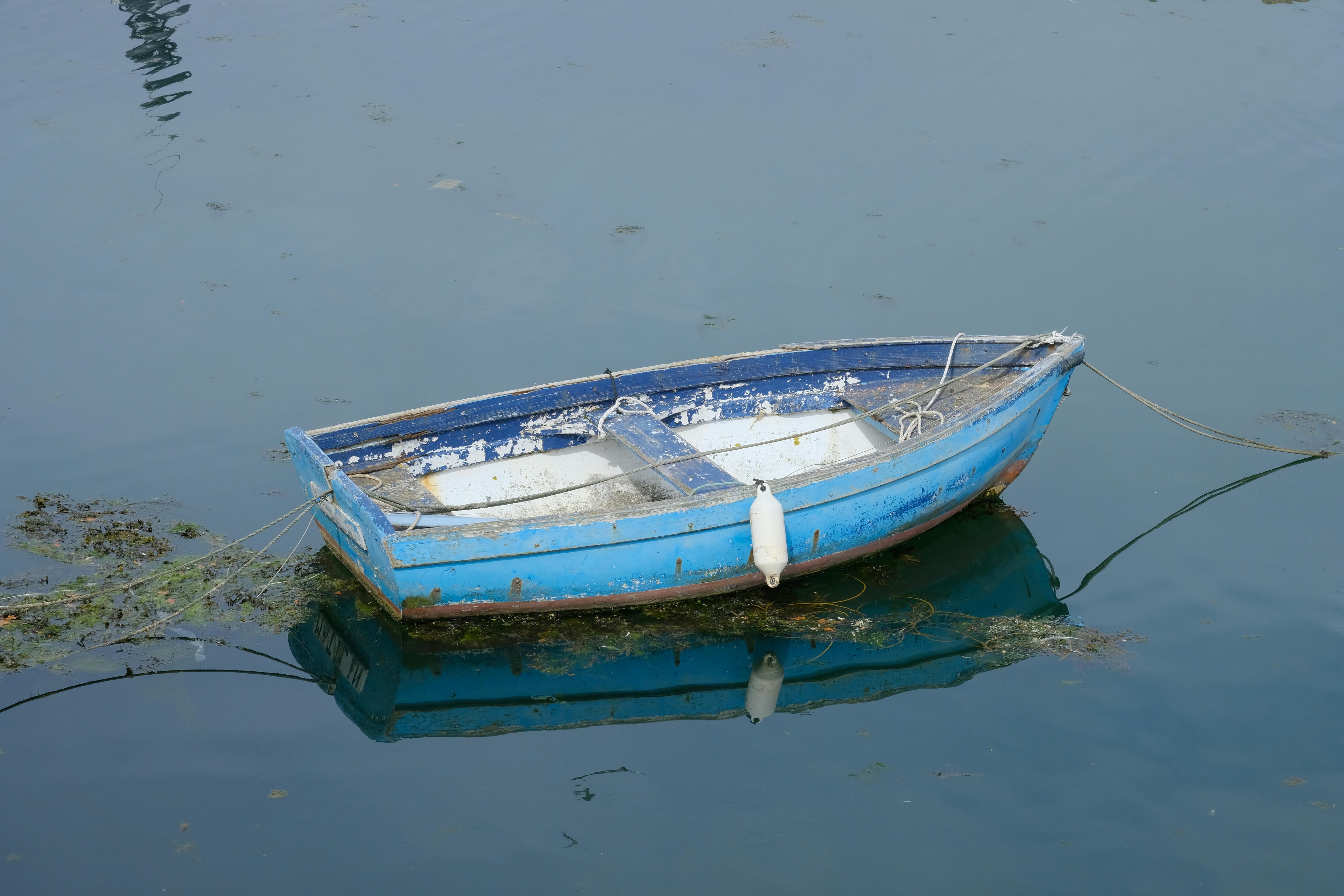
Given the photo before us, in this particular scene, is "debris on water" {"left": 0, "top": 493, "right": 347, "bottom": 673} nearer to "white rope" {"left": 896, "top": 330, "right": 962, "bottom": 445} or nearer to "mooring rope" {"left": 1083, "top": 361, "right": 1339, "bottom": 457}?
"white rope" {"left": 896, "top": 330, "right": 962, "bottom": 445}

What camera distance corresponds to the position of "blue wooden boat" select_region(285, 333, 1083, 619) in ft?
22.1

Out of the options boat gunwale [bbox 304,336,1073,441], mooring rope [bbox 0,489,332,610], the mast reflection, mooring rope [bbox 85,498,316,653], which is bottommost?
mooring rope [bbox 85,498,316,653]

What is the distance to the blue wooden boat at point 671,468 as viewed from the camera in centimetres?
672

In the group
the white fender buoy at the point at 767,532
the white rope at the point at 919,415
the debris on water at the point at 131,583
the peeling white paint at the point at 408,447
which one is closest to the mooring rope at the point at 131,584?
the debris on water at the point at 131,583

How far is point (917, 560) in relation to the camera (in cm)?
798

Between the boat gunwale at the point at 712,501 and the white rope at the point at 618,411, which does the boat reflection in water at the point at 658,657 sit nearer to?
the boat gunwale at the point at 712,501

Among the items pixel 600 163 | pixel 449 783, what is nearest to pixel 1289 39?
pixel 600 163

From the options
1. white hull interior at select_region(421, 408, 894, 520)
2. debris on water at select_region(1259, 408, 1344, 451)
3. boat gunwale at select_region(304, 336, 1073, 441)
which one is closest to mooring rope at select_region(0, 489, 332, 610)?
boat gunwale at select_region(304, 336, 1073, 441)

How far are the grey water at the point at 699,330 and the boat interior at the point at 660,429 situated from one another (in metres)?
1.15

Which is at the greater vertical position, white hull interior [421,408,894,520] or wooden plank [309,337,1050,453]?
wooden plank [309,337,1050,453]

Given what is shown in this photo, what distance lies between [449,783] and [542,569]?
1.37 m

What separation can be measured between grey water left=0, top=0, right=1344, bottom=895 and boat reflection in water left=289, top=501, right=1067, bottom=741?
0.49 feet

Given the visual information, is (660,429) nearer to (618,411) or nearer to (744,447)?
(618,411)

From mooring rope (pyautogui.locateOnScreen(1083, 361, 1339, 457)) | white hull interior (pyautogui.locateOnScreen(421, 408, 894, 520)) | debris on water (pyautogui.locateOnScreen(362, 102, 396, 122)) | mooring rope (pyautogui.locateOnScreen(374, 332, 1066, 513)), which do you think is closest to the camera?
mooring rope (pyautogui.locateOnScreen(374, 332, 1066, 513))
